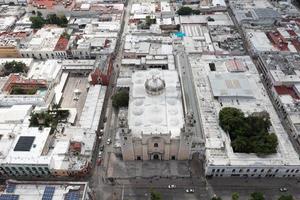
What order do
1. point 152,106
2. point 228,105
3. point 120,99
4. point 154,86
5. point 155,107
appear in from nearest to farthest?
point 155,107 < point 152,106 < point 154,86 < point 228,105 < point 120,99

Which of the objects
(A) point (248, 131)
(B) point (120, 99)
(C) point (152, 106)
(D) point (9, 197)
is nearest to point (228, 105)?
(A) point (248, 131)

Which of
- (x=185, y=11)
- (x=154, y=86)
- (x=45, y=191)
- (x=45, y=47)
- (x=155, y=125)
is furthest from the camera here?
(x=185, y=11)

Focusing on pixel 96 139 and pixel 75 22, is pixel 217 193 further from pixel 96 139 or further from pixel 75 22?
pixel 75 22

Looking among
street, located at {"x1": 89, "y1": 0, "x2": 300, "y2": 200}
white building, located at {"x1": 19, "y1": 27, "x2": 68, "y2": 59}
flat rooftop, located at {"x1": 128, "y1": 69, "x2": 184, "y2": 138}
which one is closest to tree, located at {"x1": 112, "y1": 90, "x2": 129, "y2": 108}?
flat rooftop, located at {"x1": 128, "y1": 69, "x2": 184, "y2": 138}

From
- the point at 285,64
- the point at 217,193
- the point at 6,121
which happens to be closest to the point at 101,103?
A: the point at 6,121

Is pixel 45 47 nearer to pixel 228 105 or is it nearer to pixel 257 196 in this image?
pixel 228 105

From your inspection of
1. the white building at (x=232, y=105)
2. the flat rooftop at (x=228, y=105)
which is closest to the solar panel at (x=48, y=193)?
the white building at (x=232, y=105)

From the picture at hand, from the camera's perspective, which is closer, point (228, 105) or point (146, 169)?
point (146, 169)
